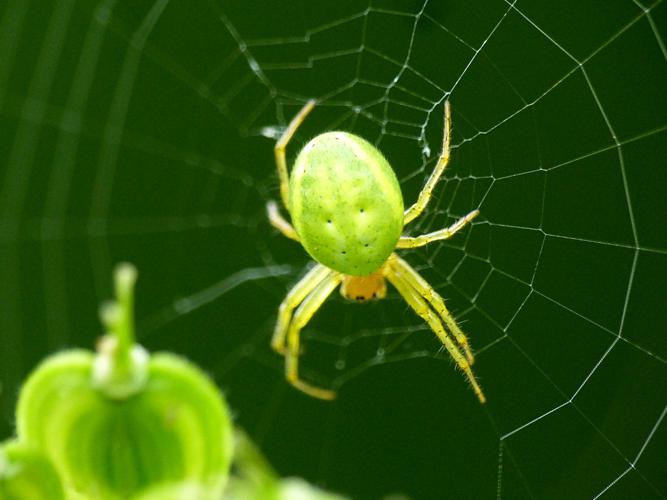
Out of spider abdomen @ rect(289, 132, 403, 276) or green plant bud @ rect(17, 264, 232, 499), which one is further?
spider abdomen @ rect(289, 132, 403, 276)

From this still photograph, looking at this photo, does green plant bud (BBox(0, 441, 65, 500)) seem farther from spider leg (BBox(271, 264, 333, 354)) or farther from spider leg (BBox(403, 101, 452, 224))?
spider leg (BBox(271, 264, 333, 354))

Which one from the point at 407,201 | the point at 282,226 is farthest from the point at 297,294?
the point at 407,201

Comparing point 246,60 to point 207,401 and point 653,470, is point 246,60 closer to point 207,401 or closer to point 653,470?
point 653,470

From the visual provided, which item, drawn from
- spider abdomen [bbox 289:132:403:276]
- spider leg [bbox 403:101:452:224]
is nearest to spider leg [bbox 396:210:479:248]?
spider leg [bbox 403:101:452:224]

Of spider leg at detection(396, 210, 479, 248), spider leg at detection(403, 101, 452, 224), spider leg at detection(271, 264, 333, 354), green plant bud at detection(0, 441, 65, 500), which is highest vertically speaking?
spider leg at detection(403, 101, 452, 224)

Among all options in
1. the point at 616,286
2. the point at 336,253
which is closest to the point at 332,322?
the point at 616,286

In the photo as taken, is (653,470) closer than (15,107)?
Yes

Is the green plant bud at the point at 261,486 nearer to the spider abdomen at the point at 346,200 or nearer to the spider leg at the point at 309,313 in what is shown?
the spider abdomen at the point at 346,200
